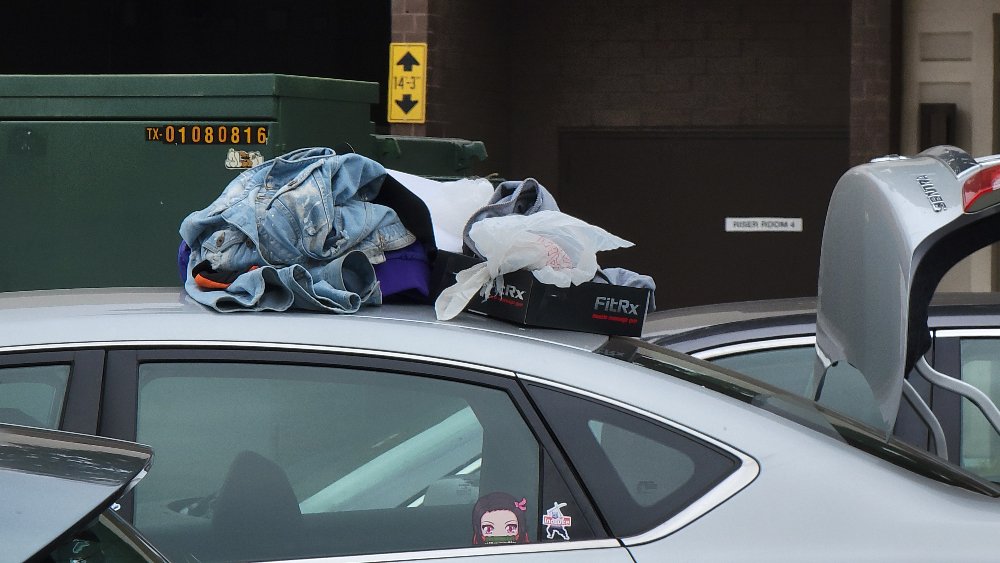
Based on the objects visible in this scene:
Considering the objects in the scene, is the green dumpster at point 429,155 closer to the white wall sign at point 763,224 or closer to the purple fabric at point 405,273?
the purple fabric at point 405,273

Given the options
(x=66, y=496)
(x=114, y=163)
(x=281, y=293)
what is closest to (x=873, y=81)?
(x=114, y=163)

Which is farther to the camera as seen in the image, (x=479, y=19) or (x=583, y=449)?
(x=479, y=19)

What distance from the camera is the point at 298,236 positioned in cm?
→ 285

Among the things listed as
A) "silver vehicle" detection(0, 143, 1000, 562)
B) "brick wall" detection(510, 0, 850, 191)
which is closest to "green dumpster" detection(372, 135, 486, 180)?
"silver vehicle" detection(0, 143, 1000, 562)

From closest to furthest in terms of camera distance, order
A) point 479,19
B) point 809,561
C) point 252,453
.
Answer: point 809,561 → point 252,453 → point 479,19

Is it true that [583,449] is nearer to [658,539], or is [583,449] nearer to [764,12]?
[658,539]

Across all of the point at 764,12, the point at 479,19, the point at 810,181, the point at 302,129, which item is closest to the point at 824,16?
the point at 764,12

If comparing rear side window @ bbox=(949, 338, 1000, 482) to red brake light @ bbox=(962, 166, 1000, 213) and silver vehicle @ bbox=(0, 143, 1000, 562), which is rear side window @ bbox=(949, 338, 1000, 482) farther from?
silver vehicle @ bbox=(0, 143, 1000, 562)

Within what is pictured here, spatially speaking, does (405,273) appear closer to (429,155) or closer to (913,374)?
(913,374)

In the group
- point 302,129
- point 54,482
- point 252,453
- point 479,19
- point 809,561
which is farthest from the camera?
point 479,19

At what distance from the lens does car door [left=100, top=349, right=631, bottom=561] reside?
8.15 feet

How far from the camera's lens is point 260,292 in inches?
104

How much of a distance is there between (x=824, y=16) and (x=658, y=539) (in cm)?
917

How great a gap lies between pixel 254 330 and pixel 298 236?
1.16 ft
